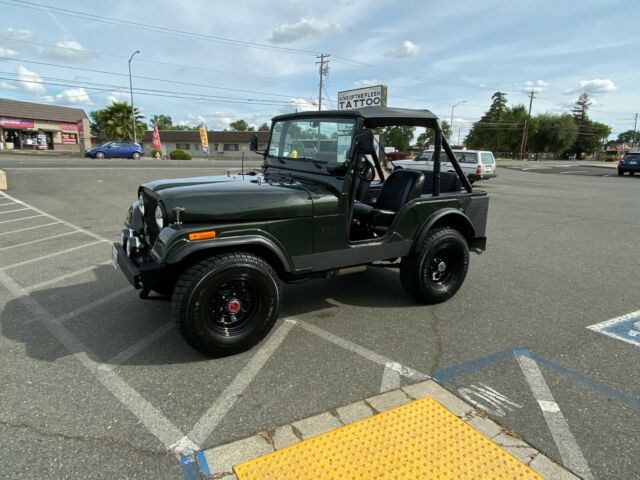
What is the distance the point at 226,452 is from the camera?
7.07 feet

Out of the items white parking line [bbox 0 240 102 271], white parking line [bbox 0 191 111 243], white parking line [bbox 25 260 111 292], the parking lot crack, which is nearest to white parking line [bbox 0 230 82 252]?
white parking line [bbox 0 191 111 243]

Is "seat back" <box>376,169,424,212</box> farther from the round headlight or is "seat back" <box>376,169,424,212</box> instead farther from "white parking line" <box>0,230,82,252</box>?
"white parking line" <box>0,230,82,252</box>

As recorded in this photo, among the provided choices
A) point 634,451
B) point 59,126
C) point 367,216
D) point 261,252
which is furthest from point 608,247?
point 59,126

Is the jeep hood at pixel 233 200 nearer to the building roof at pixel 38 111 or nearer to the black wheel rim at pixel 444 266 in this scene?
the black wheel rim at pixel 444 266

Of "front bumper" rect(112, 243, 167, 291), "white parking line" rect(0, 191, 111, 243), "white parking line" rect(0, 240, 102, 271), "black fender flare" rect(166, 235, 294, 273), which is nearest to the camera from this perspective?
"black fender flare" rect(166, 235, 294, 273)

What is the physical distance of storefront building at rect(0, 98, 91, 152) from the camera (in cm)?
4091

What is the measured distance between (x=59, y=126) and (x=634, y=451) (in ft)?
178

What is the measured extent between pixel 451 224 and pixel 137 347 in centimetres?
319

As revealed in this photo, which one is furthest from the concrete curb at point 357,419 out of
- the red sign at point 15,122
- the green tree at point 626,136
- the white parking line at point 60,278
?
the green tree at point 626,136

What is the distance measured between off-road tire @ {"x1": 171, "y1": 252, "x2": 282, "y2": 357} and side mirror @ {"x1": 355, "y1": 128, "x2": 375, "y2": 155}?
3.99ft

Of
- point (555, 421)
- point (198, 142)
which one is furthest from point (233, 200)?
point (198, 142)

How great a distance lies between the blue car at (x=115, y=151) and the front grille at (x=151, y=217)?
28864mm

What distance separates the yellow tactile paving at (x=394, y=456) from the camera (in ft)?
6.63

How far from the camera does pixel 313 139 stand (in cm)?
391
